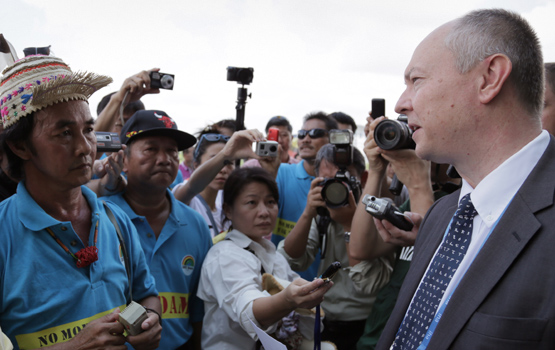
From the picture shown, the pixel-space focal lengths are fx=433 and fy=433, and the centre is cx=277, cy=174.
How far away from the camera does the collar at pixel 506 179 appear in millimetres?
1284

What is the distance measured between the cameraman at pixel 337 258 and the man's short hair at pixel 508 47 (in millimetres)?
1586

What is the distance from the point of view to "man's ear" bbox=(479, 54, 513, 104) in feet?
4.24

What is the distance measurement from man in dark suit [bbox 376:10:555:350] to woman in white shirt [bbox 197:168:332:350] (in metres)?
0.59

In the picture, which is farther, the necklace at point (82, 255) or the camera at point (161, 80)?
the camera at point (161, 80)

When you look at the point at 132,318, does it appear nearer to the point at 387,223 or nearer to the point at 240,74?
the point at 387,223

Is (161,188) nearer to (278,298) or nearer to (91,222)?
(91,222)

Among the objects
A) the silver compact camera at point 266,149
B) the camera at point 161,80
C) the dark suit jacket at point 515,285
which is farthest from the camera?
the silver compact camera at point 266,149

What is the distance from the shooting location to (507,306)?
1.12m

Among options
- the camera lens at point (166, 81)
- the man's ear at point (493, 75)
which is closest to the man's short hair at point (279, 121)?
the camera lens at point (166, 81)

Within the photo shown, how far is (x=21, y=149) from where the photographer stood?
72.9 inches

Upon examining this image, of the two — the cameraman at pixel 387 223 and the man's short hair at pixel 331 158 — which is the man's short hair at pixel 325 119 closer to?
the man's short hair at pixel 331 158

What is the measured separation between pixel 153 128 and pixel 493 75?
2.00 metres

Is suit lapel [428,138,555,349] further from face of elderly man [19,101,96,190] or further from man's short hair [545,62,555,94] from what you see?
face of elderly man [19,101,96,190]

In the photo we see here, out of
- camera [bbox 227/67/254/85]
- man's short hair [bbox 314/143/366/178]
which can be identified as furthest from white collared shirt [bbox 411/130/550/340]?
camera [bbox 227/67/254/85]
